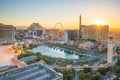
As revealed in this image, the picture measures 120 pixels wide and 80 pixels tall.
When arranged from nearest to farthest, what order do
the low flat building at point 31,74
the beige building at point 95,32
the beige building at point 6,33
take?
the low flat building at point 31,74 < the beige building at point 6,33 < the beige building at point 95,32

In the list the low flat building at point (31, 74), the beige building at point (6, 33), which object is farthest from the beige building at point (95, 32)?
the low flat building at point (31, 74)

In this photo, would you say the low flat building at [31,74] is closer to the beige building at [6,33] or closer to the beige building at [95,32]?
the beige building at [6,33]

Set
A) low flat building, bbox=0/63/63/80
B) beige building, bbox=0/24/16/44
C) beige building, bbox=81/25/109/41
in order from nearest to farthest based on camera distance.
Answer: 1. low flat building, bbox=0/63/63/80
2. beige building, bbox=0/24/16/44
3. beige building, bbox=81/25/109/41

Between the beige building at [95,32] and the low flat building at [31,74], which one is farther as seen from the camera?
the beige building at [95,32]

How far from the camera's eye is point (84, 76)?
3904mm

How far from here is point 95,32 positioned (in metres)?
13.0

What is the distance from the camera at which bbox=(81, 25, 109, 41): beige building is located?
504 inches

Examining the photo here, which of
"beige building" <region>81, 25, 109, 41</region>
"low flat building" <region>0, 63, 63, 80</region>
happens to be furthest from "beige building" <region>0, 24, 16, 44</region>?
"low flat building" <region>0, 63, 63, 80</region>

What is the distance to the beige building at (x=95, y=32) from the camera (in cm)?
1281

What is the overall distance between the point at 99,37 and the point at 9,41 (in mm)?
7104

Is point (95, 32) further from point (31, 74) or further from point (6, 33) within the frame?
point (31, 74)

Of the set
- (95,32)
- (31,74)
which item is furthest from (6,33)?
(31,74)

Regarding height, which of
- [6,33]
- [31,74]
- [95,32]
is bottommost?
[31,74]

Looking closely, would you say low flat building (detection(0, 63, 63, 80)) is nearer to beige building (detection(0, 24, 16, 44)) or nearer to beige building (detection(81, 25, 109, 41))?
beige building (detection(0, 24, 16, 44))
